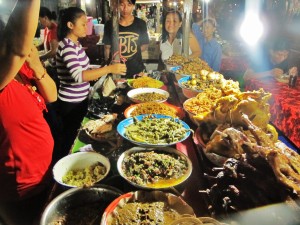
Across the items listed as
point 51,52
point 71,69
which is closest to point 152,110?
point 71,69

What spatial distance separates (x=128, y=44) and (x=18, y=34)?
4773 mm

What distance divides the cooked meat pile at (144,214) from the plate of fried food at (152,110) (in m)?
1.59

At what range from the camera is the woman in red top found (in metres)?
2.04

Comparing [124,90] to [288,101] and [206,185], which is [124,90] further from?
[288,101]

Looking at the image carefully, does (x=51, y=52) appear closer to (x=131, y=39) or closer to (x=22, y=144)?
(x=131, y=39)

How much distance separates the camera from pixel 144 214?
1.65 meters

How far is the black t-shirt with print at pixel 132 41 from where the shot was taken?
19.8 feet

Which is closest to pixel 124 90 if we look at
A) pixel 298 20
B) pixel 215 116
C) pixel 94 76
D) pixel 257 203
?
pixel 94 76

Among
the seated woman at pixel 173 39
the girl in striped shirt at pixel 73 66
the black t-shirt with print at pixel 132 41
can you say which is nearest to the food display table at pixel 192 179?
the girl in striped shirt at pixel 73 66

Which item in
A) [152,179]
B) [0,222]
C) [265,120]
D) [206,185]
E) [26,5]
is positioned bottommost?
[0,222]

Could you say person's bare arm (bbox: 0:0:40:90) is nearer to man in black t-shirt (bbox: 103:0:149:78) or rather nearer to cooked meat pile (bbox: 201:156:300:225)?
cooked meat pile (bbox: 201:156:300:225)

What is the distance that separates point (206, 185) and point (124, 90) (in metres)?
2.63

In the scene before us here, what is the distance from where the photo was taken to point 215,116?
2467 millimetres

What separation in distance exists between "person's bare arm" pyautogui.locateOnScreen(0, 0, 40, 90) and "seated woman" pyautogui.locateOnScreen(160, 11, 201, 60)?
5.33m
